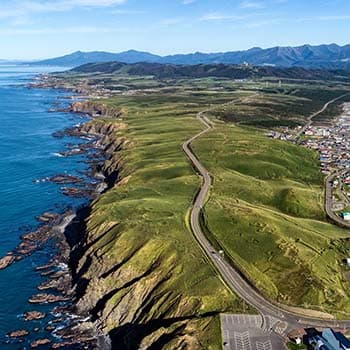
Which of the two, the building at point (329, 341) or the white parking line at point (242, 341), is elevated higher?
the building at point (329, 341)

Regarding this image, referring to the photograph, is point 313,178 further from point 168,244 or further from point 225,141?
point 168,244

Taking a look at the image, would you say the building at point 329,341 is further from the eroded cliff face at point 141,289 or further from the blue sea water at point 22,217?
the blue sea water at point 22,217

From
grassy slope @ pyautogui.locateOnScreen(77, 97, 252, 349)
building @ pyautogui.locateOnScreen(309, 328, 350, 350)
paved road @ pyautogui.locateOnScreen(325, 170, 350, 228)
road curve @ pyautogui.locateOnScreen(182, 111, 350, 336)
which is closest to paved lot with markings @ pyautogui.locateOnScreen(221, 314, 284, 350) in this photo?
grassy slope @ pyautogui.locateOnScreen(77, 97, 252, 349)

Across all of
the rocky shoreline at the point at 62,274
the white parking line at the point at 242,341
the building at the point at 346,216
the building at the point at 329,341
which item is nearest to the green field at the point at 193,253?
the white parking line at the point at 242,341

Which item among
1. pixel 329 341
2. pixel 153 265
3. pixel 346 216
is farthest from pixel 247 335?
pixel 346 216

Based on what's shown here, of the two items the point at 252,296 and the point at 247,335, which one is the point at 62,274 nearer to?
the point at 252,296

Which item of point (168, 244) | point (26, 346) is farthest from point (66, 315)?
point (168, 244)
